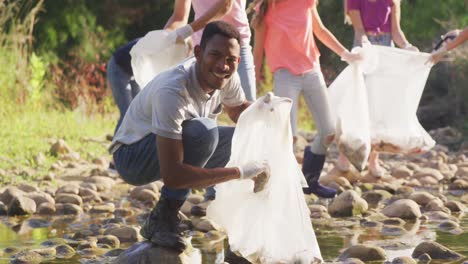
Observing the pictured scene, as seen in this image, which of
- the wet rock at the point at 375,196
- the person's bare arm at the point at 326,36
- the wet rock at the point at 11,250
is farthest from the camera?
the wet rock at the point at 375,196

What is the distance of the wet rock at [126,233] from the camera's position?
5035 millimetres

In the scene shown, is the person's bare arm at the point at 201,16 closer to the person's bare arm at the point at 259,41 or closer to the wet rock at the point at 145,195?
the person's bare arm at the point at 259,41

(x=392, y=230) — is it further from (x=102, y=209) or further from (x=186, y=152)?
(x=102, y=209)

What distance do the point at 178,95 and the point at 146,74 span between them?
1.36 m

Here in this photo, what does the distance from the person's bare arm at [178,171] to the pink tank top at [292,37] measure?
225 centimetres

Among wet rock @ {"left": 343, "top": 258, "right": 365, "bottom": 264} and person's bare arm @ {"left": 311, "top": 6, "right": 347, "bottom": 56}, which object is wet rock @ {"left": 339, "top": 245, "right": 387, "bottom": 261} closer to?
wet rock @ {"left": 343, "top": 258, "right": 365, "bottom": 264}

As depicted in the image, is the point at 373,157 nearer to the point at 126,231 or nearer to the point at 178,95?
the point at 126,231

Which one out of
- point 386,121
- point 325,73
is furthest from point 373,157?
point 325,73

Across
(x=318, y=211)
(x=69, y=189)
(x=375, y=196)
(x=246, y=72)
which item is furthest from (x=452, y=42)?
(x=69, y=189)

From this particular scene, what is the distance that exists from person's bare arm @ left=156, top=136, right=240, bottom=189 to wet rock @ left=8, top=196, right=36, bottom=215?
223 cm

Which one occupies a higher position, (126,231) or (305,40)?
(305,40)

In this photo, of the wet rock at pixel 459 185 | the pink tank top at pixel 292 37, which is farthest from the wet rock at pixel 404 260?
the wet rock at pixel 459 185

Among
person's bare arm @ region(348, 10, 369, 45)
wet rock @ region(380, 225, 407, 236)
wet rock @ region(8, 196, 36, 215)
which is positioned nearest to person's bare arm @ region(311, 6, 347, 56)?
person's bare arm @ region(348, 10, 369, 45)

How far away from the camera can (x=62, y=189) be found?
6676 mm
